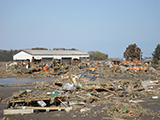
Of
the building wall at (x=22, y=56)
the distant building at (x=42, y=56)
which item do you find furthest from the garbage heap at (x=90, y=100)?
the building wall at (x=22, y=56)

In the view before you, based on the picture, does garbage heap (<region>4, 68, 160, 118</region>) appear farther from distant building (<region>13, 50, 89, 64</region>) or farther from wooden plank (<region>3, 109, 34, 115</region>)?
distant building (<region>13, 50, 89, 64</region>)

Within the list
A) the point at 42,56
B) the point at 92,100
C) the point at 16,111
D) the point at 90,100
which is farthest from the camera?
the point at 42,56

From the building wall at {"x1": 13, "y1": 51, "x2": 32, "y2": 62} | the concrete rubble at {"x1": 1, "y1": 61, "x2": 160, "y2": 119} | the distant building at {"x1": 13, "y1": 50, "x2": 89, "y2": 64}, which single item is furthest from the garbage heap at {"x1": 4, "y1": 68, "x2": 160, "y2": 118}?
the building wall at {"x1": 13, "y1": 51, "x2": 32, "y2": 62}

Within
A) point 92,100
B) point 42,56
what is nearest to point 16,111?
point 92,100

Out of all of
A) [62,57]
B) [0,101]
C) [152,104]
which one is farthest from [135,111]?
[62,57]

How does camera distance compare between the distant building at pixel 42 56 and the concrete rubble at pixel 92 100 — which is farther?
the distant building at pixel 42 56

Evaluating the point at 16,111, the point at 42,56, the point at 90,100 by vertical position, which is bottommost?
the point at 16,111

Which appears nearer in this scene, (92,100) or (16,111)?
(16,111)

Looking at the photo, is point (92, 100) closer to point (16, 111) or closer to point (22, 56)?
point (16, 111)

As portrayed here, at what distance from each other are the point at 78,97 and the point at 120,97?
2819 millimetres

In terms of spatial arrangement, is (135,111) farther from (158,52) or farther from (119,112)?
(158,52)

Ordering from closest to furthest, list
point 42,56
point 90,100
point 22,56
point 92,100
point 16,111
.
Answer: point 16,111, point 90,100, point 92,100, point 42,56, point 22,56

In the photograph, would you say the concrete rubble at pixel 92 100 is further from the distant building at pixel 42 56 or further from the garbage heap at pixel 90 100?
the distant building at pixel 42 56

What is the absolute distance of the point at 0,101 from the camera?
33.9 ft
